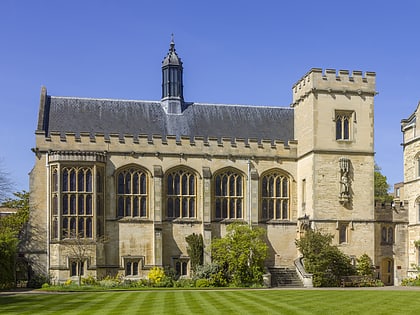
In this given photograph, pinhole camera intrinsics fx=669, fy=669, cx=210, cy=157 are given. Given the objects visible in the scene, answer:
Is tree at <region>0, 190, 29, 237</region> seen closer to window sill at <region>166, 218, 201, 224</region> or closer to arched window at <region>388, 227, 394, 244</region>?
window sill at <region>166, 218, 201, 224</region>

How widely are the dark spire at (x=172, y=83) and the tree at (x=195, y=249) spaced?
7.93m

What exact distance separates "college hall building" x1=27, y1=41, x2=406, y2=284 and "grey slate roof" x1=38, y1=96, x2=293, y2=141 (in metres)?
0.07

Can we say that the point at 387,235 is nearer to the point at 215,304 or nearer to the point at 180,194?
the point at 180,194

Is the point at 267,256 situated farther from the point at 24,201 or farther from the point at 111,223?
the point at 24,201

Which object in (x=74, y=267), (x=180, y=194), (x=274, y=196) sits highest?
(x=180, y=194)

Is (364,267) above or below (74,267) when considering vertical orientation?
below

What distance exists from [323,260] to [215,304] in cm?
1393

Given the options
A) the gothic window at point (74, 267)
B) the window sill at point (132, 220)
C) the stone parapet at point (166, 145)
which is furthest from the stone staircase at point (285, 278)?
the gothic window at point (74, 267)

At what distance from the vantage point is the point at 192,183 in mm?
37812

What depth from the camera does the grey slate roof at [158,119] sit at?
124 feet

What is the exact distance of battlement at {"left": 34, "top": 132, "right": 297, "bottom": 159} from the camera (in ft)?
118

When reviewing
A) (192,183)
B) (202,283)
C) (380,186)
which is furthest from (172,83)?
(380,186)

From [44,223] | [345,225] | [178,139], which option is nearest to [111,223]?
[44,223]

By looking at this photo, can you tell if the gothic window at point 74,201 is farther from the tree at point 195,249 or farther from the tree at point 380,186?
the tree at point 380,186
